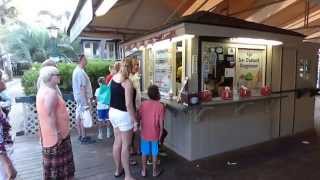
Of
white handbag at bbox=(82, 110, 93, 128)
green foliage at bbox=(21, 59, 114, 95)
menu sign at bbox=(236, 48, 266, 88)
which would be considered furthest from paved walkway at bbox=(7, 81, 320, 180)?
green foliage at bbox=(21, 59, 114, 95)

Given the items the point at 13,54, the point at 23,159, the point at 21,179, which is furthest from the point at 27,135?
the point at 13,54

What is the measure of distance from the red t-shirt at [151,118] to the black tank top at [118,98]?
1.27ft

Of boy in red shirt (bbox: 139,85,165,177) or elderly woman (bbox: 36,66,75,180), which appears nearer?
elderly woman (bbox: 36,66,75,180)

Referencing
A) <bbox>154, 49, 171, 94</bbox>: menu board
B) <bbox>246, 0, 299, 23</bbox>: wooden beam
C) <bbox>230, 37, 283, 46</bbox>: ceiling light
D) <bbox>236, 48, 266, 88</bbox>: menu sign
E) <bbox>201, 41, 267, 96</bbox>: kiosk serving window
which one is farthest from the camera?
<bbox>246, 0, 299, 23</bbox>: wooden beam

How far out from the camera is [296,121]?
536 centimetres

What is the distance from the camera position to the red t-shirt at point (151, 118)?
10.7ft

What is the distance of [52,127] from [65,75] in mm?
3746

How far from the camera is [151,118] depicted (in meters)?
3.26

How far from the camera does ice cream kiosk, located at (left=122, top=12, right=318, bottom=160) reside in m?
3.77

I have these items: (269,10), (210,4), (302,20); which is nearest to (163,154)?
(210,4)

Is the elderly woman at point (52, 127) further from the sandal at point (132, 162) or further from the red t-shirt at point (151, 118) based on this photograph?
the sandal at point (132, 162)

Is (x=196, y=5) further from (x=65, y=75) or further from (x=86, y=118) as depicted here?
(x=86, y=118)

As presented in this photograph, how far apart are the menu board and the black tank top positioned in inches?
62.9

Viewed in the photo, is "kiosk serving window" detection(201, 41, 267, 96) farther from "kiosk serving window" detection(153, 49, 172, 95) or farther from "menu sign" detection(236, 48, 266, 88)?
"kiosk serving window" detection(153, 49, 172, 95)
